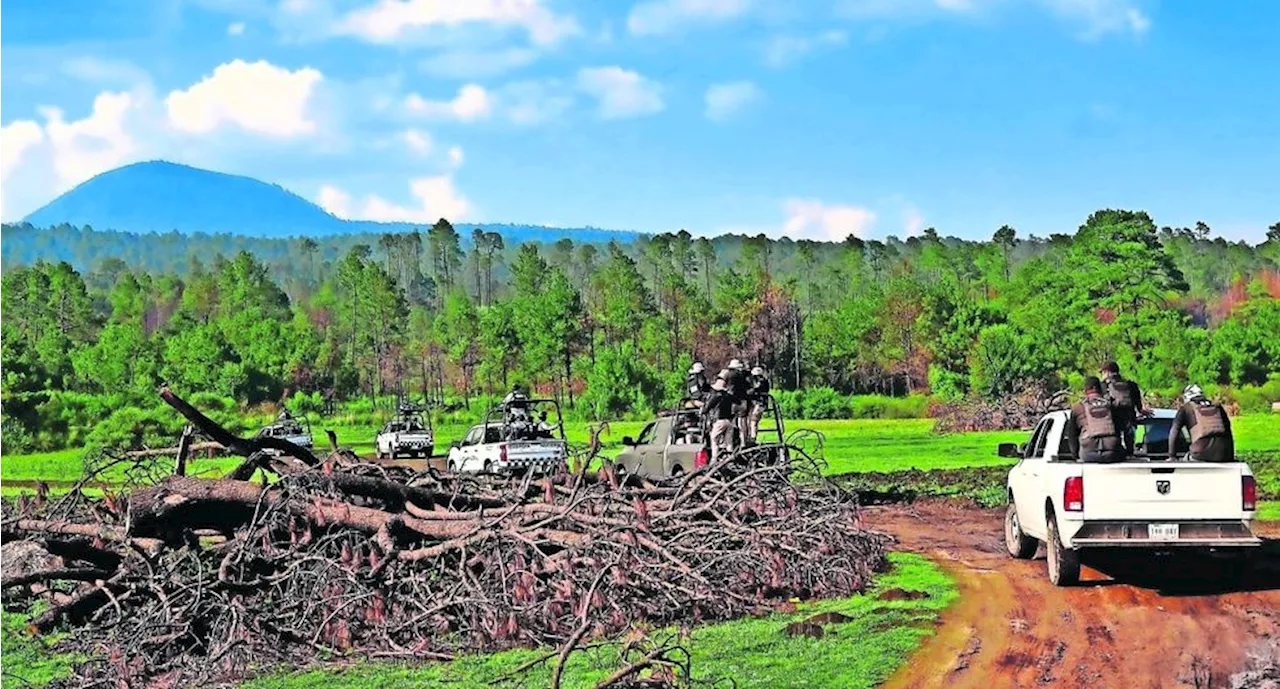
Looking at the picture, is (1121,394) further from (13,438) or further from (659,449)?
(13,438)

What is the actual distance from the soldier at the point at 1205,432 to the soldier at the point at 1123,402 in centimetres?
43

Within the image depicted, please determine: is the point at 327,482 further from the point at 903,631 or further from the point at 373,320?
the point at 373,320

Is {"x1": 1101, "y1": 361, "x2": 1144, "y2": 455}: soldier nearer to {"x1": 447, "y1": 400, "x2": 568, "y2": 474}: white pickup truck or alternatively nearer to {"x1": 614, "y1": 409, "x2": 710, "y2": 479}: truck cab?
{"x1": 614, "y1": 409, "x2": 710, "y2": 479}: truck cab

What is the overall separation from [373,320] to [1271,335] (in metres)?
65.4

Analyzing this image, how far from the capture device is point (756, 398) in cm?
1777

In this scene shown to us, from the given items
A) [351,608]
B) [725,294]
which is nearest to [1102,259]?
[725,294]

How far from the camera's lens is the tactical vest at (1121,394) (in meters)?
12.4

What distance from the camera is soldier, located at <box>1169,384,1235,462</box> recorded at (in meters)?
12.1

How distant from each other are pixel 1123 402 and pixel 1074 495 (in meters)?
1.44

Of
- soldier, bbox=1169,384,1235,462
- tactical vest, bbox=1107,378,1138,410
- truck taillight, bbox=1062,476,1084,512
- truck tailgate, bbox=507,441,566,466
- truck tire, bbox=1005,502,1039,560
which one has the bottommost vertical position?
truck tire, bbox=1005,502,1039,560

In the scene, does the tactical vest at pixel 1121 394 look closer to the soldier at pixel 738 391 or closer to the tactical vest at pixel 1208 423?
the tactical vest at pixel 1208 423

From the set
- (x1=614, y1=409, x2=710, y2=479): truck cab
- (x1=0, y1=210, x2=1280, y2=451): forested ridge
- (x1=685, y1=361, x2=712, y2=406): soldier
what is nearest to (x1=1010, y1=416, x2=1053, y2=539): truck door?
(x1=614, y1=409, x2=710, y2=479): truck cab

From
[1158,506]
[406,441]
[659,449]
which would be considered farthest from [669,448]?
[406,441]

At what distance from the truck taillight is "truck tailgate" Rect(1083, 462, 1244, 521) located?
2.2 inches
